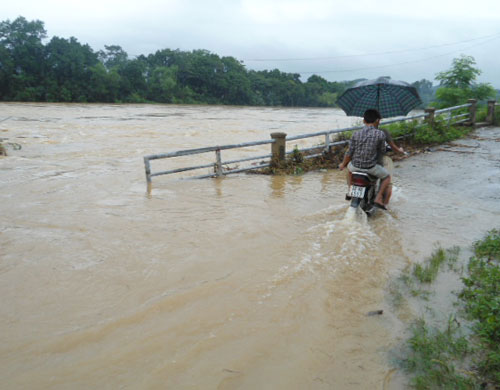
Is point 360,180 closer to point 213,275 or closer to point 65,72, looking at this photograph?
point 213,275

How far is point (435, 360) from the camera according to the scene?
8.35ft

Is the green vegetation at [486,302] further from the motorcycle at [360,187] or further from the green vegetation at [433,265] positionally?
the motorcycle at [360,187]

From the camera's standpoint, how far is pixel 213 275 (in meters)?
4.29

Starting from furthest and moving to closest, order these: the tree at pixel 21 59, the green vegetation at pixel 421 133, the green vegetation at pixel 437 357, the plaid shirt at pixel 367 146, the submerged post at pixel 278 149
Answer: the tree at pixel 21 59, the green vegetation at pixel 421 133, the submerged post at pixel 278 149, the plaid shirt at pixel 367 146, the green vegetation at pixel 437 357

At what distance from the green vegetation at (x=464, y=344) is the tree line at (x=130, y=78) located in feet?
211

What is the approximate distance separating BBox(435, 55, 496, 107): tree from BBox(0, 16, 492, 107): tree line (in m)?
55.9

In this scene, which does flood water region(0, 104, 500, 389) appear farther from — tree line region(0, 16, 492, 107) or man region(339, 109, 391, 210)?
tree line region(0, 16, 492, 107)

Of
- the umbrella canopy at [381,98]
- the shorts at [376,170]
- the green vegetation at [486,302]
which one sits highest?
the umbrella canopy at [381,98]

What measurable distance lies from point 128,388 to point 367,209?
4.40 m

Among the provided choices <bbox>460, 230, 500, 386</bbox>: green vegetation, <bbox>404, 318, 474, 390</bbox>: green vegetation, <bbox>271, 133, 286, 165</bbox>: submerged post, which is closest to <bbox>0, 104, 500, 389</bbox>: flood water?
<bbox>404, 318, 474, 390</bbox>: green vegetation

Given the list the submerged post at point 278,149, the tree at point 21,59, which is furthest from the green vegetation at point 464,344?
the tree at point 21,59

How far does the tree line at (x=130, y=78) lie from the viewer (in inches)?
2312

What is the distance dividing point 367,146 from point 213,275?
2.75 meters

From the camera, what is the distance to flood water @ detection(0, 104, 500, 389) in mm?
2875
